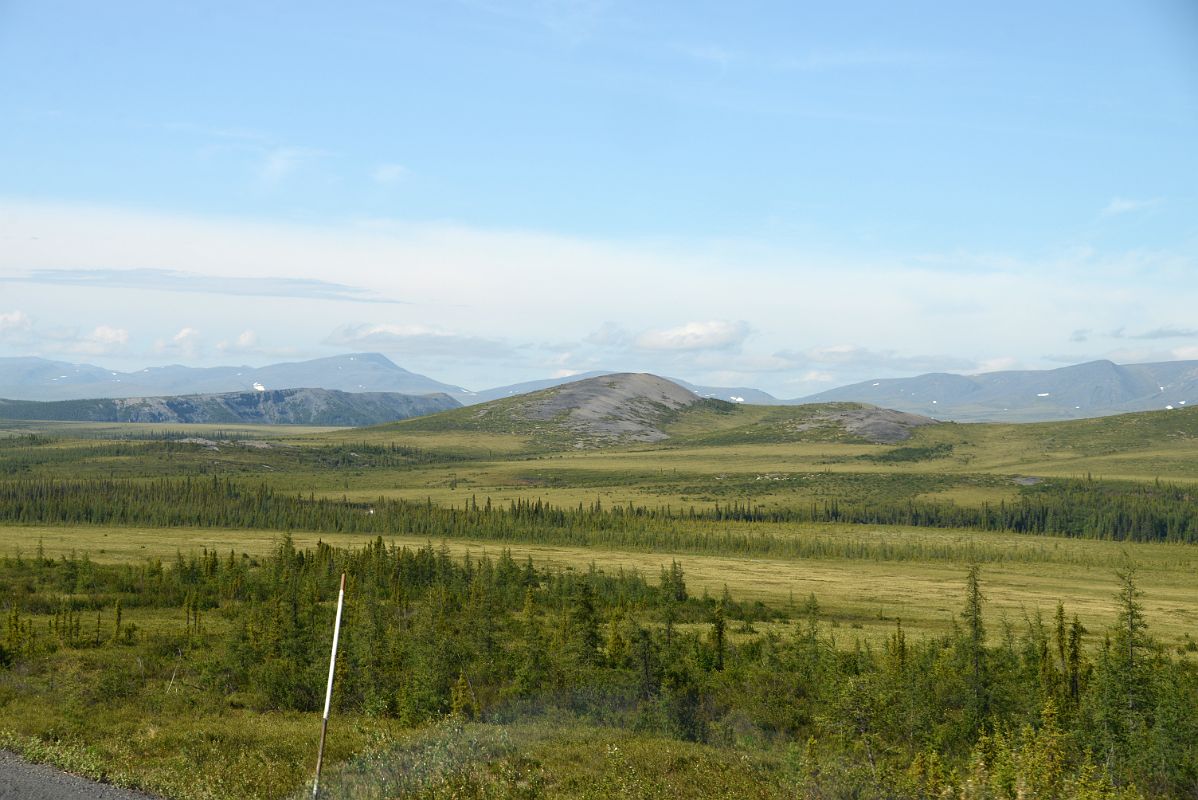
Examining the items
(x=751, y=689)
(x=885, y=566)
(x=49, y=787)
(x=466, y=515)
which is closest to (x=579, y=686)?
(x=751, y=689)

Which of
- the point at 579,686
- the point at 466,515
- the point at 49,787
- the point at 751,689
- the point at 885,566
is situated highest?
the point at 49,787

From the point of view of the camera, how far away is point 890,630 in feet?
250

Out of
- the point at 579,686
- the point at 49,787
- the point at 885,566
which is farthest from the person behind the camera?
the point at 885,566

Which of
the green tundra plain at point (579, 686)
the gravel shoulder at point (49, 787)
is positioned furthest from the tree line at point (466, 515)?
the gravel shoulder at point (49, 787)

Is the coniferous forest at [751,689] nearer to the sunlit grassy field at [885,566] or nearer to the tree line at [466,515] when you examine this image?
the sunlit grassy field at [885,566]

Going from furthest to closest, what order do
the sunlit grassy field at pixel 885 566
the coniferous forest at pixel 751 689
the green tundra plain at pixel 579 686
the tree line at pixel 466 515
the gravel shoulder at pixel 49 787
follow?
1. the tree line at pixel 466 515
2. the sunlit grassy field at pixel 885 566
3. the coniferous forest at pixel 751 689
4. the green tundra plain at pixel 579 686
5. the gravel shoulder at pixel 49 787

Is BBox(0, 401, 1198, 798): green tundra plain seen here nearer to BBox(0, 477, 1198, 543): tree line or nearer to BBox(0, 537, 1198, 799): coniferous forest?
BBox(0, 537, 1198, 799): coniferous forest

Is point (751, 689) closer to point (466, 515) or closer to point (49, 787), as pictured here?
point (49, 787)

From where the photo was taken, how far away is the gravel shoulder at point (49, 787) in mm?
23578

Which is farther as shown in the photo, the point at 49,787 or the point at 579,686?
the point at 579,686

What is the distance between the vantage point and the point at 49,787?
79.5ft

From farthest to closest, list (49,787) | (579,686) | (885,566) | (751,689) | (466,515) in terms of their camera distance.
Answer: (466,515), (885,566), (751,689), (579,686), (49,787)

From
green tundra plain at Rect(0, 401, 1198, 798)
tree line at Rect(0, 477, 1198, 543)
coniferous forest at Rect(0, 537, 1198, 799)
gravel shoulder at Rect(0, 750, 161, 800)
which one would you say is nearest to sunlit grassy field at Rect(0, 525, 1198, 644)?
green tundra plain at Rect(0, 401, 1198, 798)

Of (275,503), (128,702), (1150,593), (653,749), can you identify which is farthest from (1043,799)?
(275,503)
